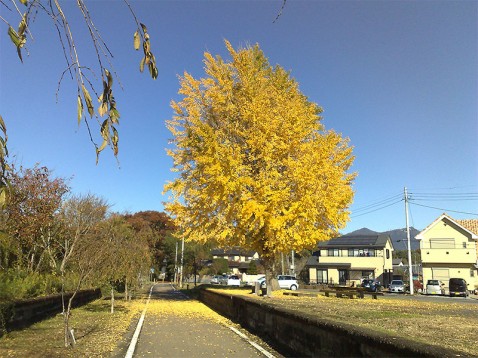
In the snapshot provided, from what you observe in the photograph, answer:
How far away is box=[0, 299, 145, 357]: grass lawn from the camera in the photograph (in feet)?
30.7

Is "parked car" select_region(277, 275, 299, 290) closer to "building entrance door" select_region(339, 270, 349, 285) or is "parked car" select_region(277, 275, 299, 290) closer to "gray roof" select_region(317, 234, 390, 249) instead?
"building entrance door" select_region(339, 270, 349, 285)

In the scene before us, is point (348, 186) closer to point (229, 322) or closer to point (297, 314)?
point (229, 322)

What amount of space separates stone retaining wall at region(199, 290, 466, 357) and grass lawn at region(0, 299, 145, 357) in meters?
4.22

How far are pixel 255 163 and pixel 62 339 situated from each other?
563 inches

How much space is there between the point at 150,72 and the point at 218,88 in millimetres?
21331

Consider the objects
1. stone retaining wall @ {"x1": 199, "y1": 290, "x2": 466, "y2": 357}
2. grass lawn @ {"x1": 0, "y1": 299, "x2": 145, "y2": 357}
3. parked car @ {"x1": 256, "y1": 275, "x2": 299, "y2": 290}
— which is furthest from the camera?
parked car @ {"x1": 256, "y1": 275, "x2": 299, "y2": 290}

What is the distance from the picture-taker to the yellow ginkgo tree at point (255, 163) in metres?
20.7

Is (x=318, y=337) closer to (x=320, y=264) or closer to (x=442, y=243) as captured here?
(x=442, y=243)

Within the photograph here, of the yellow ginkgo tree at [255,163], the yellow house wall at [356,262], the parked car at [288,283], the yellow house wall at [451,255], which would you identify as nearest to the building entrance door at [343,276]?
the yellow house wall at [356,262]

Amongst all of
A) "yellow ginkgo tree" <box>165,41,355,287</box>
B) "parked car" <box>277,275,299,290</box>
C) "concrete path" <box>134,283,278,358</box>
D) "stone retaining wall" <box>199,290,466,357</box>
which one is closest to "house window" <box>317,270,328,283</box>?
"parked car" <box>277,275,299,290</box>

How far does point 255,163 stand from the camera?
2345 cm

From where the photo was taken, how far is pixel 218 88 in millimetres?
23797

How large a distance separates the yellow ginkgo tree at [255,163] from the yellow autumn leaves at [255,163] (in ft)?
0.18

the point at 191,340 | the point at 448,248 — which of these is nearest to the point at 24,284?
Result: the point at 191,340
